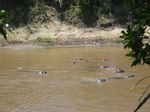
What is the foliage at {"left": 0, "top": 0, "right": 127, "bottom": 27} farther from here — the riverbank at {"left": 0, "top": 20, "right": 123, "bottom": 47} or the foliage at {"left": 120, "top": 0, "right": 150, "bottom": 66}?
the foliage at {"left": 120, "top": 0, "right": 150, "bottom": 66}

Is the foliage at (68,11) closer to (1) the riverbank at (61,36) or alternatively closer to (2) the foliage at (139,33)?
(1) the riverbank at (61,36)

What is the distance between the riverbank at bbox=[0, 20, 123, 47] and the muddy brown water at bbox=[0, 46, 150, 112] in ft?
11.6

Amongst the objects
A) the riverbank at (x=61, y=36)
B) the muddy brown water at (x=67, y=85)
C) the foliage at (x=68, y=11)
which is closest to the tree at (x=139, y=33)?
the muddy brown water at (x=67, y=85)

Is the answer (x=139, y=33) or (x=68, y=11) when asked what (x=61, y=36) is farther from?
(x=139, y=33)

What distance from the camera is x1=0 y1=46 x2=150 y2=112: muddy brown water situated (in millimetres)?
11461

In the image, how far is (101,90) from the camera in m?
13.1

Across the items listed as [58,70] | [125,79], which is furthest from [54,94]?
[58,70]

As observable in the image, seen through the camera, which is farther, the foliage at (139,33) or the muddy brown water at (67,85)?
the muddy brown water at (67,85)

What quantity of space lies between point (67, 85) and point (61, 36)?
1253 cm

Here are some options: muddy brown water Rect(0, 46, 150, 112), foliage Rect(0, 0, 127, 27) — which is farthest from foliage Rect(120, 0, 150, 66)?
foliage Rect(0, 0, 127, 27)

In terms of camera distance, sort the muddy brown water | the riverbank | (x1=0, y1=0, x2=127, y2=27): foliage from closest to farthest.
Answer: the muddy brown water < the riverbank < (x1=0, y1=0, x2=127, y2=27): foliage

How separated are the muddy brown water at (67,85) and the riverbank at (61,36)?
3.54 meters

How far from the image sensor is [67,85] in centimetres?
1412

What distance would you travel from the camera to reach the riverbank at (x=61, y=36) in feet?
83.5
